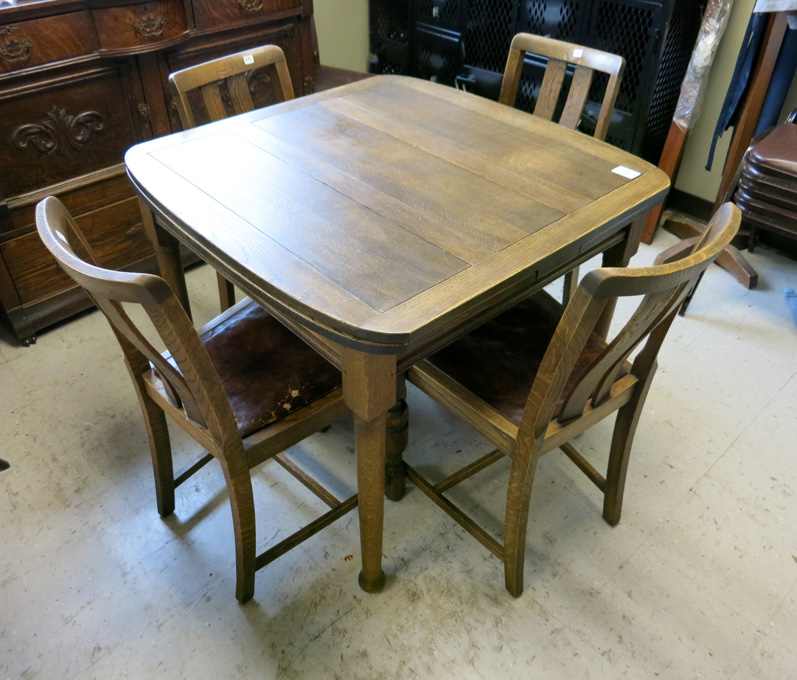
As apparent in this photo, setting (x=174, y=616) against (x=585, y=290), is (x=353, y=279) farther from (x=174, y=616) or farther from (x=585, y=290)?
(x=174, y=616)

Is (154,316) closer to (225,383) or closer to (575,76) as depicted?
(225,383)

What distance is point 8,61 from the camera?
1.77 metres

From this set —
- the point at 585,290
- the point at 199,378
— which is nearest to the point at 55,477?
the point at 199,378

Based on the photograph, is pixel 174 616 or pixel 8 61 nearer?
pixel 174 616

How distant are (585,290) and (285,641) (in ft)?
3.24

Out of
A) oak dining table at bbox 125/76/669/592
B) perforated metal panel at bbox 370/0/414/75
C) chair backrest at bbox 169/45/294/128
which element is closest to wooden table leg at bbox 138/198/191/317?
oak dining table at bbox 125/76/669/592

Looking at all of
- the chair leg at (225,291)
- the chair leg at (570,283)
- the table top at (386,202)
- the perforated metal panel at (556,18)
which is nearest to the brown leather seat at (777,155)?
the chair leg at (570,283)

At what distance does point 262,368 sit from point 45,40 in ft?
4.10

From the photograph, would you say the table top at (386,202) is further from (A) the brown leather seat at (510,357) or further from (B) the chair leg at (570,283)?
(B) the chair leg at (570,283)

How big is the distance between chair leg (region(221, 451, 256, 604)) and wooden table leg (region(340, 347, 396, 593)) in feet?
0.73

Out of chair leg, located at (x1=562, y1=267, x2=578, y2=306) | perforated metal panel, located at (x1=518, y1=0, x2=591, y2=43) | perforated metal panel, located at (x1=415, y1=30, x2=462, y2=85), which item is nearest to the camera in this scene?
chair leg, located at (x1=562, y1=267, x2=578, y2=306)

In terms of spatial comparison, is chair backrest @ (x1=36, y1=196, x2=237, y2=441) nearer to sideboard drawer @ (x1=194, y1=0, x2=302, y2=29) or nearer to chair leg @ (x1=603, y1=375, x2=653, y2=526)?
chair leg @ (x1=603, y1=375, x2=653, y2=526)

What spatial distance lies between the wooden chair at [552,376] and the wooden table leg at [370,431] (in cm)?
23

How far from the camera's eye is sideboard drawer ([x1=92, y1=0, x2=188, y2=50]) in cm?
191
